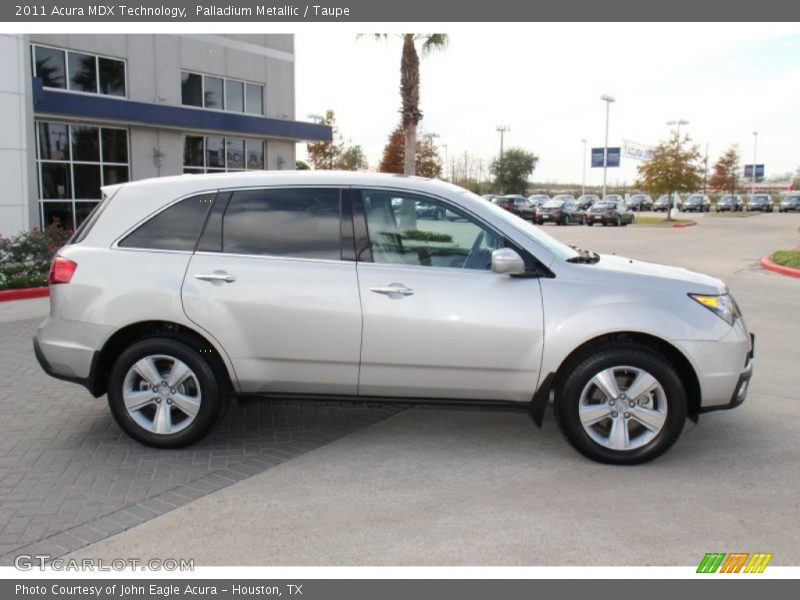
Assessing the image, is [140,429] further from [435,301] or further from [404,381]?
[435,301]

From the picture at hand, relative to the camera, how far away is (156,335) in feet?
15.9

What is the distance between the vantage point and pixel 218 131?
2577 cm

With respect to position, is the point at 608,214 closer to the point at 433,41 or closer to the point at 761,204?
the point at 433,41

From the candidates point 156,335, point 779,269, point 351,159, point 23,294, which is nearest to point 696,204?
point 351,159

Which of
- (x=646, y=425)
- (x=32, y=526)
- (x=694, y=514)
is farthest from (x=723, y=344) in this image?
(x=32, y=526)

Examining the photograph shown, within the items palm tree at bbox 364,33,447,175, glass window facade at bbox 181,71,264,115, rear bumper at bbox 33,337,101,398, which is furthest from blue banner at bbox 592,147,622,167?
rear bumper at bbox 33,337,101,398

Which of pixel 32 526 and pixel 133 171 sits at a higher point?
pixel 133 171

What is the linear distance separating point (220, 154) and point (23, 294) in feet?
54.9

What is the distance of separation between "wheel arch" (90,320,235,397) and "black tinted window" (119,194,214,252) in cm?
52

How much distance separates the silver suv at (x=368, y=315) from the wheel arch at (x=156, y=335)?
0.6 inches

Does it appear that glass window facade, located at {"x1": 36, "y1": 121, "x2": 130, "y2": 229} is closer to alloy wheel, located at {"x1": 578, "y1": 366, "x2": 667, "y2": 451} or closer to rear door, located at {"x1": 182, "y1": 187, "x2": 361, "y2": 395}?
rear door, located at {"x1": 182, "y1": 187, "x2": 361, "y2": 395}

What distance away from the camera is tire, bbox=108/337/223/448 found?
479 cm

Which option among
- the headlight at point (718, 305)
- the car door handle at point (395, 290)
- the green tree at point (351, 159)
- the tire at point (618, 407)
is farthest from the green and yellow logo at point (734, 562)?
the green tree at point (351, 159)
